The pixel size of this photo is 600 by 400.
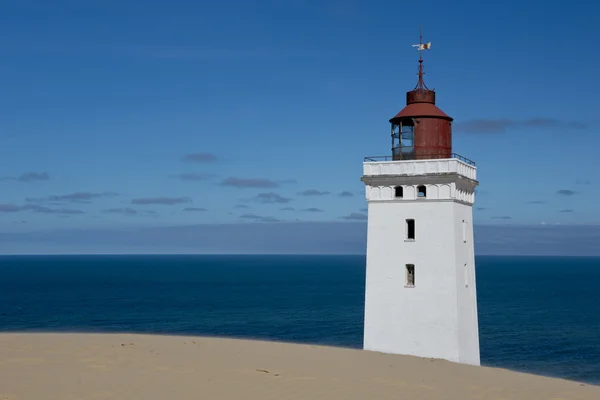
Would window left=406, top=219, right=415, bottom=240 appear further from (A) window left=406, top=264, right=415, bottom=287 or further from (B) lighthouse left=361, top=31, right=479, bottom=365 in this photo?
(A) window left=406, top=264, right=415, bottom=287

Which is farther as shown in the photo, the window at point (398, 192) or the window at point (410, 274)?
the window at point (398, 192)

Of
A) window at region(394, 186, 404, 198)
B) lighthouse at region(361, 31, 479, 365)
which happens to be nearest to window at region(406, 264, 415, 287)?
lighthouse at region(361, 31, 479, 365)

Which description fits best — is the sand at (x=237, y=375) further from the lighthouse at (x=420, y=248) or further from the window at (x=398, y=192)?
the window at (x=398, y=192)

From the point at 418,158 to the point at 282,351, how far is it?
33.4ft

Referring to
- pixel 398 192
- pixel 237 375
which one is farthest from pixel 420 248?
pixel 237 375

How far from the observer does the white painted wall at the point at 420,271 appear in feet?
88.8

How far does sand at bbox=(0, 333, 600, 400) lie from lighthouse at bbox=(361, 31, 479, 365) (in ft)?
4.96

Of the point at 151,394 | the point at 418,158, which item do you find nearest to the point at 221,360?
the point at 151,394

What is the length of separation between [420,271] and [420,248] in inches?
38.0

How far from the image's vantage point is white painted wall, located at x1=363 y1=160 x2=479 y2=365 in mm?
27078

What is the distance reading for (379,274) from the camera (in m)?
28.2

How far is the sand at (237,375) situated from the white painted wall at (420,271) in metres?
1.36

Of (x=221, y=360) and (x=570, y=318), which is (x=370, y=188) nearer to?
(x=221, y=360)

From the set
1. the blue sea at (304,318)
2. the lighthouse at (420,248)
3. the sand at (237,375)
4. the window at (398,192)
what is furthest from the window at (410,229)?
the blue sea at (304,318)
